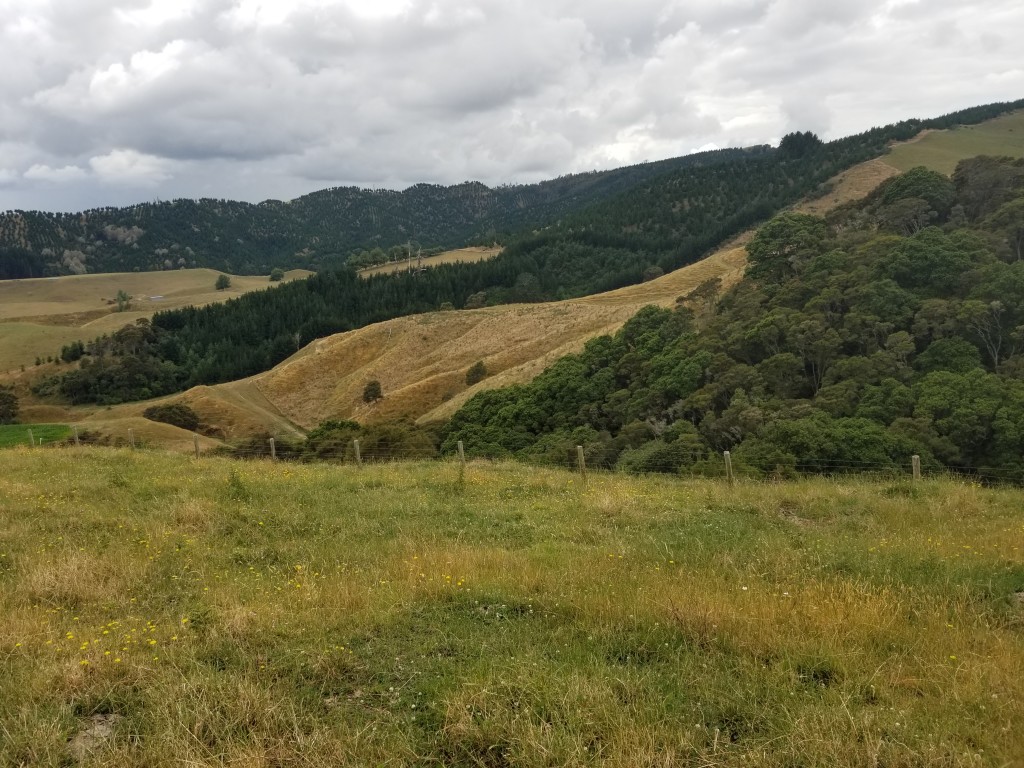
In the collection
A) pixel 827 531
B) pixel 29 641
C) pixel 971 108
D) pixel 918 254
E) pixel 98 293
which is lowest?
pixel 827 531

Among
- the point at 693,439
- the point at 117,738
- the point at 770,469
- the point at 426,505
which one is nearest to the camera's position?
the point at 117,738

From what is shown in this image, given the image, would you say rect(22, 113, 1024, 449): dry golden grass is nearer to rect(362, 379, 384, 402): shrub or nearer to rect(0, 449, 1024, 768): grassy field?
rect(362, 379, 384, 402): shrub

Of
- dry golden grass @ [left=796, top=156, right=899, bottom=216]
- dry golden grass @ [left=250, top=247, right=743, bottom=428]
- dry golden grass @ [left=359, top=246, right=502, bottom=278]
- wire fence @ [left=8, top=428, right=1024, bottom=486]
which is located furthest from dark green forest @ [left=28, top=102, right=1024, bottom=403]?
wire fence @ [left=8, top=428, right=1024, bottom=486]

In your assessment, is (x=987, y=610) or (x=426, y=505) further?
(x=426, y=505)

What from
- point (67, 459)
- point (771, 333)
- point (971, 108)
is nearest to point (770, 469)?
point (771, 333)

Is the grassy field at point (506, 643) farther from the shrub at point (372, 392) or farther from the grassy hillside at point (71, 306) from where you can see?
the grassy hillside at point (71, 306)

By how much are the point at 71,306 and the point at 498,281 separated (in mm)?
117994

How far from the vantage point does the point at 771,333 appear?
116 feet

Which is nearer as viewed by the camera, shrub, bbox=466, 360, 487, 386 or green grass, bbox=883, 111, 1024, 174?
shrub, bbox=466, 360, 487, 386

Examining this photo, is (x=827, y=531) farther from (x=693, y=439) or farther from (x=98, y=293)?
(x=98, y=293)

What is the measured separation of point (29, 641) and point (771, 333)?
35920 millimetres

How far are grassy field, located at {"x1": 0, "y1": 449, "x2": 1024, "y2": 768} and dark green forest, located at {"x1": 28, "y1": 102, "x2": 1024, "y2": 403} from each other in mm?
94773

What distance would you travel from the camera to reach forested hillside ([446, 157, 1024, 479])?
2427 centimetres

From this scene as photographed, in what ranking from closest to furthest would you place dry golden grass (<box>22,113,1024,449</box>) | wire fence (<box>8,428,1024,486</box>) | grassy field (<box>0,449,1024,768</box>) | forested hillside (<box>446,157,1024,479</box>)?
grassy field (<box>0,449,1024,768</box>) < wire fence (<box>8,428,1024,486</box>) < forested hillside (<box>446,157,1024,479</box>) < dry golden grass (<box>22,113,1024,449</box>)
